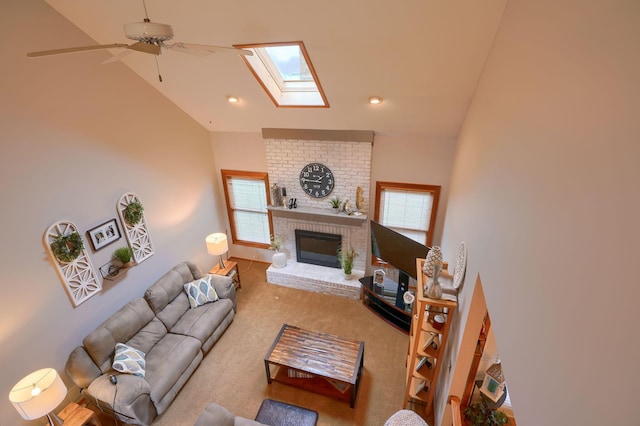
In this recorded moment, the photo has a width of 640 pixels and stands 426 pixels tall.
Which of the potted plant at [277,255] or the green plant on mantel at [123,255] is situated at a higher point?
the green plant on mantel at [123,255]

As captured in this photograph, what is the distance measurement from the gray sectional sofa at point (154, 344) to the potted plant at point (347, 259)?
1.93 m

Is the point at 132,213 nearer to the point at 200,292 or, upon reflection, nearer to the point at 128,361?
the point at 200,292

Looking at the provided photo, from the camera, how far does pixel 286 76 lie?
410 cm

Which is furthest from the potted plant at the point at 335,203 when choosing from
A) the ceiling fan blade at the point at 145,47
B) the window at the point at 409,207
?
the ceiling fan blade at the point at 145,47

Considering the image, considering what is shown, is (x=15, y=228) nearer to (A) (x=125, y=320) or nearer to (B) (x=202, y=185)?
(A) (x=125, y=320)

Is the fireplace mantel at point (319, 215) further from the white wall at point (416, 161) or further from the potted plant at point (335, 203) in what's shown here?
the white wall at point (416, 161)

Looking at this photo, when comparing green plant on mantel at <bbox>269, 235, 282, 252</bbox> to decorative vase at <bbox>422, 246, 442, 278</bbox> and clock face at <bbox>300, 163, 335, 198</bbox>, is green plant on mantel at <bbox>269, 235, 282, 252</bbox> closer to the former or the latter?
clock face at <bbox>300, 163, 335, 198</bbox>

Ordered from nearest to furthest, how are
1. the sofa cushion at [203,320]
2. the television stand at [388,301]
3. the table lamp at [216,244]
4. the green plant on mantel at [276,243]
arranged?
the sofa cushion at [203,320], the television stand at [388,301], the table lamp at [216,244], the green plant on mantel at [276,243]

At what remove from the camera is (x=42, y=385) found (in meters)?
2.82

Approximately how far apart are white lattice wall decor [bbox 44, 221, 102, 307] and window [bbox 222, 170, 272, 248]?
2.77 meters

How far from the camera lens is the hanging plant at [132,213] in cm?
412

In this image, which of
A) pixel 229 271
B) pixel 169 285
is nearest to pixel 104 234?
pixel 169 285

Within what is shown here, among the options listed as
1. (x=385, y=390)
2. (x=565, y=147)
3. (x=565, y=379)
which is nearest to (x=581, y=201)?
(x=565, y=147)

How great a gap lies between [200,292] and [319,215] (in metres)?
2.27
